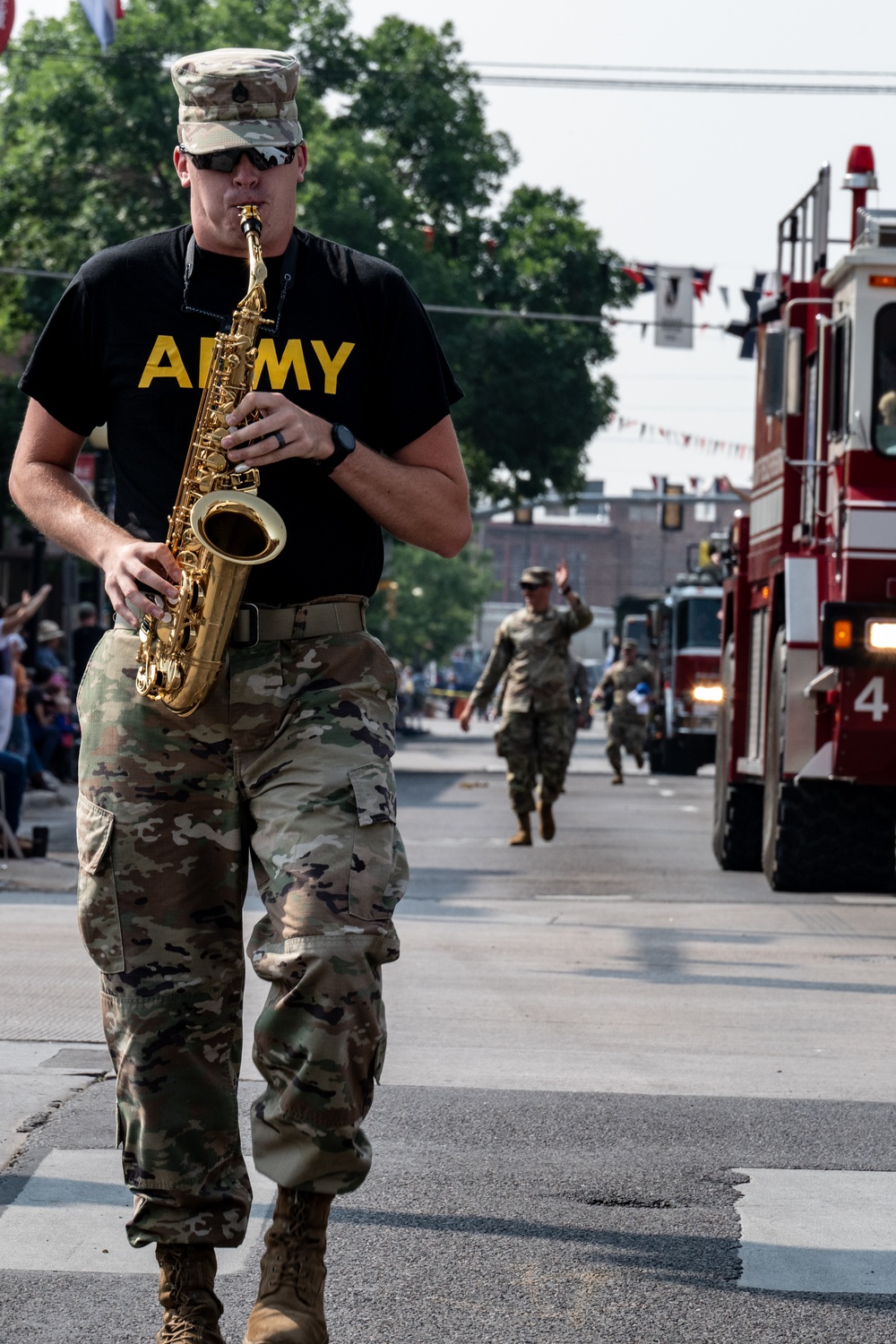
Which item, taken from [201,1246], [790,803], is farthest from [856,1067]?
[790,803]

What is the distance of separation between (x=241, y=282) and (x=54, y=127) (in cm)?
3429

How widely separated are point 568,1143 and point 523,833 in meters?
10.7

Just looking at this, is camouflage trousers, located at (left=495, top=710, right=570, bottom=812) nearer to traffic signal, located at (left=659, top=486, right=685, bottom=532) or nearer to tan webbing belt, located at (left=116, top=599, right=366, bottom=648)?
tan webbing belt, located at (left=116, top=599, right=366, bottom=648)

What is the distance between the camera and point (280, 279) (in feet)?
11.9

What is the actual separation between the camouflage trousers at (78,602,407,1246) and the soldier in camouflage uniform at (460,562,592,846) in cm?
1209

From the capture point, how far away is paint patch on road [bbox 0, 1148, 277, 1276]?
4.05 m

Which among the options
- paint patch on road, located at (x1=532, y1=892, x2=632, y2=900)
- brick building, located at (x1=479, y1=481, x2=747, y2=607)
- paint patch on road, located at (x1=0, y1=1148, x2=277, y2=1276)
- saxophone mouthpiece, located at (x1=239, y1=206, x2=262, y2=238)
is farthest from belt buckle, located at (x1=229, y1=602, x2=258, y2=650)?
brick building, located at (x1=479, y1=481, x2=747, y2=607)

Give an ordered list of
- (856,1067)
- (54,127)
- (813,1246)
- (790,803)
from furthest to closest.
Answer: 1. (54,127)
2. (790,803)
3. (856,1067)
4. (813,1246)

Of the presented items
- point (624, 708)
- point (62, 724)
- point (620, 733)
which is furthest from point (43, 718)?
point (624, 708)

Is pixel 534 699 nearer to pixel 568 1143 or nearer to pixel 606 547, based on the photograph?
pixel 568 1143

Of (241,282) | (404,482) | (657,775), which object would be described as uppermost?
(241,282)

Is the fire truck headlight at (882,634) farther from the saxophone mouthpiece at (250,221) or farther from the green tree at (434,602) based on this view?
the green tree at (434,602)

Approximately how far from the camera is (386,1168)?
16.1 ft

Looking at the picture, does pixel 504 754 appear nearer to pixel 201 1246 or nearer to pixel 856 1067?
pixel 856 1067
